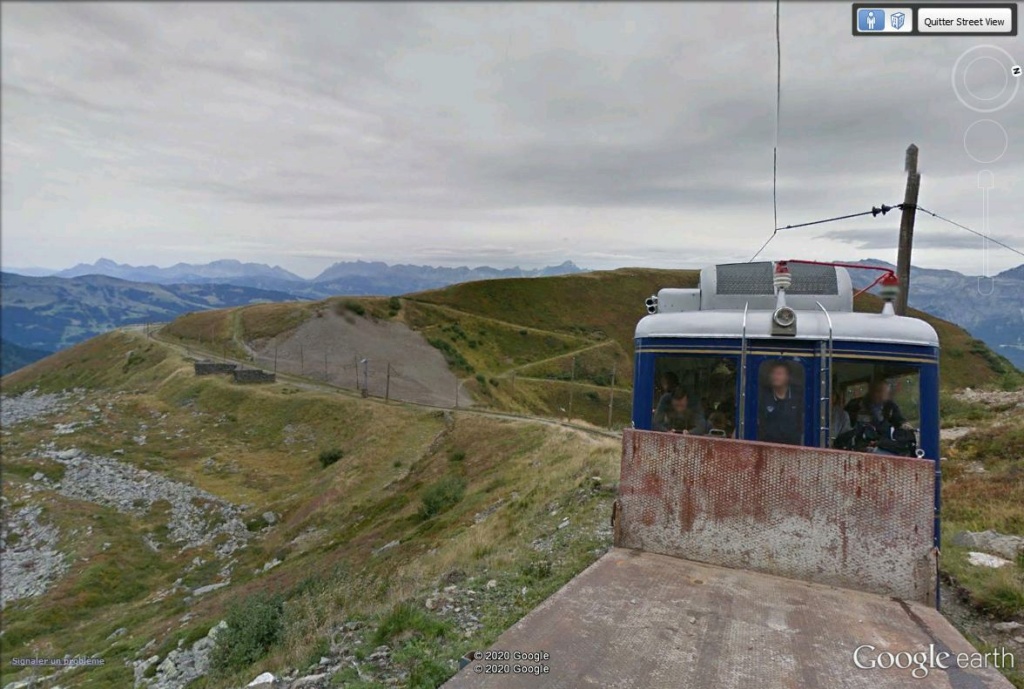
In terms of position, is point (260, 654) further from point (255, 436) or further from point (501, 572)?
point (255, 436)

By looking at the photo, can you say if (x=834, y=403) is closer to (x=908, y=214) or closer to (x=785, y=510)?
(x=785, y=510)

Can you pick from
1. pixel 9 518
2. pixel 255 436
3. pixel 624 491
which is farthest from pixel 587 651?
pixel 255 436

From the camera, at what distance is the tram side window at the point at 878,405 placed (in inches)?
228

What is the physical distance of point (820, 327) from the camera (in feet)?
19.1

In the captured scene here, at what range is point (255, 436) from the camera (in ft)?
127

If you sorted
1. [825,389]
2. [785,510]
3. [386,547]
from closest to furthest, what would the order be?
[785,510], [825,389], [386,547]

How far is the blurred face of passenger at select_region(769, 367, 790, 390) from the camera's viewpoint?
19.3 ft

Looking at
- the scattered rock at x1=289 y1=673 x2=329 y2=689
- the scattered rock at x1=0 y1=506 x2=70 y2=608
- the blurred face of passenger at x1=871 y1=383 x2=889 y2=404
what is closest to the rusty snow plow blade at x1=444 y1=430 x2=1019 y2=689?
the blurred face of passenger at x1=871 y1=383 x2=889 y2=404

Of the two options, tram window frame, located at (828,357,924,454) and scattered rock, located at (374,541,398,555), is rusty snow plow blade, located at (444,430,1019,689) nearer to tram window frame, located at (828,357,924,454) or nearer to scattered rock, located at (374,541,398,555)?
tram window frame, located at (828,357,924,454)

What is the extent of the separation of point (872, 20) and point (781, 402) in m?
7.48

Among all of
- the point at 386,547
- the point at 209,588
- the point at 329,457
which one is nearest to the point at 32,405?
the point at 329,457

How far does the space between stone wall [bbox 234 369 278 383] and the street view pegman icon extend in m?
47.7

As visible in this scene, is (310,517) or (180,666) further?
(310,517)

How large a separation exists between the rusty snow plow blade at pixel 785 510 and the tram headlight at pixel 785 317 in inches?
55.8
